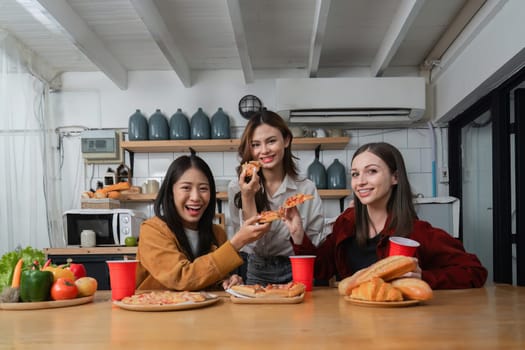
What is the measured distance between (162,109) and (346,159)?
1.84 metres

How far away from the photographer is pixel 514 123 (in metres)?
3.49

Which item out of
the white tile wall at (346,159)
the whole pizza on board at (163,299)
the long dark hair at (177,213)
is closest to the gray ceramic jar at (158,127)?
the white tile wall at (346,159)

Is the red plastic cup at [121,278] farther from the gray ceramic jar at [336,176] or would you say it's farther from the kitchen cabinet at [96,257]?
the gray ceramic jar at [336,176]

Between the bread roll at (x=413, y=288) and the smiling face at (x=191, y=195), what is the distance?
0.81m

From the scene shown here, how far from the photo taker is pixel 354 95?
446cm

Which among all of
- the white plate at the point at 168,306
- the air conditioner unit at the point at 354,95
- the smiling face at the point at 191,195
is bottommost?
the white plate at the point at 168,306

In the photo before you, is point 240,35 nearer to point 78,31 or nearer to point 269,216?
point 78,31

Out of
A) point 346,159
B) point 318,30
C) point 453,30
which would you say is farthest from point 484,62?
point 346,159

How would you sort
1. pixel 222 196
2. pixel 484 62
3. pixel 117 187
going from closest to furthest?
pixel 484 62, pixel 222 196, pixel 117 187

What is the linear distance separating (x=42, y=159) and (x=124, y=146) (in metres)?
0.71

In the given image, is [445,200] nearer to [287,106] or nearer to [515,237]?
[515,237]

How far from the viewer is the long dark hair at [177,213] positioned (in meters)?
1.84

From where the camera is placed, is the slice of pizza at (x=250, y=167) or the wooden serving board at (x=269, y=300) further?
the slice of pizza at (x=250, y=167)

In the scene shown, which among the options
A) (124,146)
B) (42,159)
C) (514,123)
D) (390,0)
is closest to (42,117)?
(42,159)
